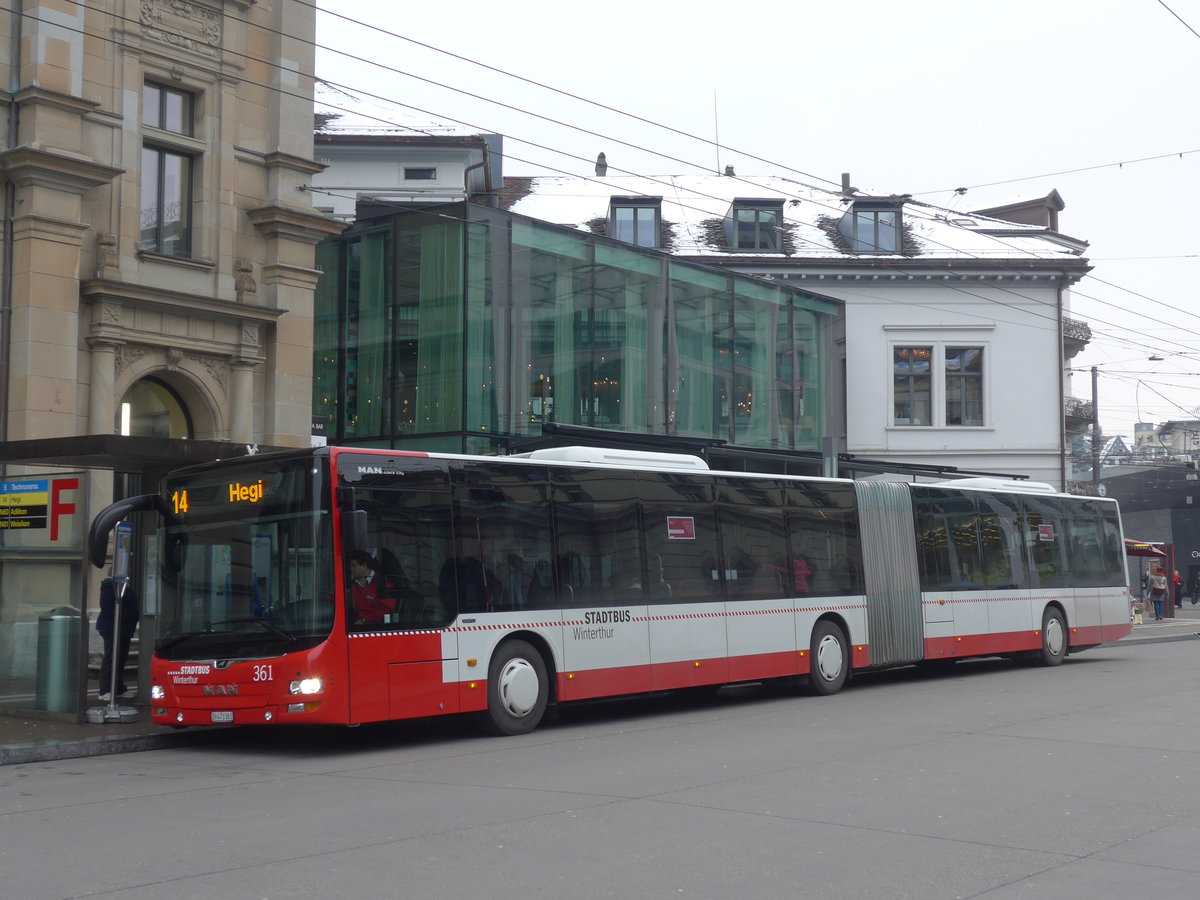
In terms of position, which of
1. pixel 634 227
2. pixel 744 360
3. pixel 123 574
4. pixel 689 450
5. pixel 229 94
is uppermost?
pixel 634 227

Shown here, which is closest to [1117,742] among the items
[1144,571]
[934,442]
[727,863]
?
[727,863]

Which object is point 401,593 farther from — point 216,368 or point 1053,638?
point 1053,638

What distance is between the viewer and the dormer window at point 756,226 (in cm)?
4166

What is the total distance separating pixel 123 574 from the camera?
52.4 feet

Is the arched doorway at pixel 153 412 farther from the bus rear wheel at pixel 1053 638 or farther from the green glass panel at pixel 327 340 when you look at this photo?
the bus rear wheel at pixel 1053 638

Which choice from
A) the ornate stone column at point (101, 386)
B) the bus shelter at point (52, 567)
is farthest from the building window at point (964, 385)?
the bus shelter at point (52, 567)

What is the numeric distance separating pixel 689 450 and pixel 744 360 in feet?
12.5

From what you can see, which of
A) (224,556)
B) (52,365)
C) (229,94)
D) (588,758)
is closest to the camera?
(588,758)

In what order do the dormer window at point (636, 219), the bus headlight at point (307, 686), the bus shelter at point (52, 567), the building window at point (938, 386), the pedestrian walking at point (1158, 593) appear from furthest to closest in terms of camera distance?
the pedestrian walking at point (1158, 593)
the building window at point (938, 386)
the dormer window at point (636, 219)
the bus shelter at point (52, 567)
the bus headlight at point (307, 686)

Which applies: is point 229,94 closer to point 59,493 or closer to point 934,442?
point 59,493

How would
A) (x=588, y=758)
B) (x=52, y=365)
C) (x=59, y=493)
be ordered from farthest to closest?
(x=52, y=365)
(x=59, y=493)
(x=588, y=758)

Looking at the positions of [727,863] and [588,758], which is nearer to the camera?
[727,863]

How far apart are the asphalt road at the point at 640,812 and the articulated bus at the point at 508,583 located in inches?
25.9

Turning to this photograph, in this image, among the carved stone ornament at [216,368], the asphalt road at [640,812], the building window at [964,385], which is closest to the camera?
the asphalt road at [640,812]
